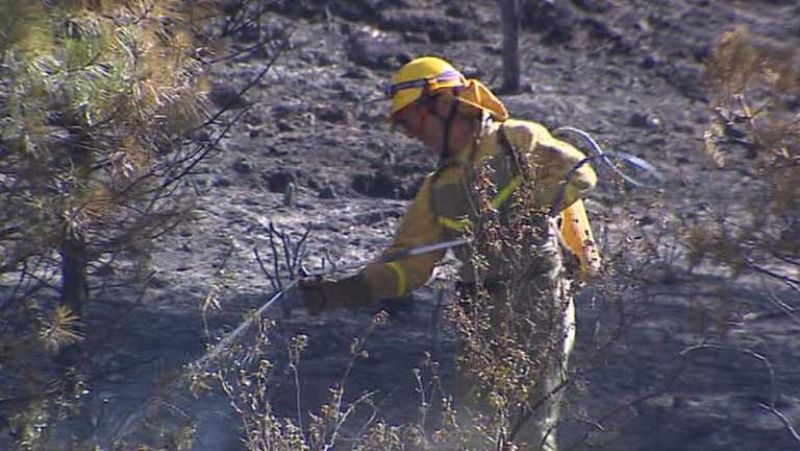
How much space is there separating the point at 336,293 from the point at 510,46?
7.17 meters

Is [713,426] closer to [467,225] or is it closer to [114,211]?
[467,225]

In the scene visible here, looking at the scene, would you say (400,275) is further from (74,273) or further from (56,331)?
(56,331)

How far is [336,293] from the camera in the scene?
5.93 meters

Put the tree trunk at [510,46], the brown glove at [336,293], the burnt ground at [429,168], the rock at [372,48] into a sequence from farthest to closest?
1. the rock at [372,48]
2. the tree trunk at [510,46]
3. the burnt ground at [429,168]
4. the brown glove at [336,293]

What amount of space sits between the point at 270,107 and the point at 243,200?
1873 mm

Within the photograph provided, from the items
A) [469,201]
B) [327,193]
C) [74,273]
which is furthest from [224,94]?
A: [469,201]

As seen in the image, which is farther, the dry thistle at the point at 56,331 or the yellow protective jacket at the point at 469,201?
the yellow protective jacket at the point at 469,201

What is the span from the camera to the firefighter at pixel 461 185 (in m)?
5.56

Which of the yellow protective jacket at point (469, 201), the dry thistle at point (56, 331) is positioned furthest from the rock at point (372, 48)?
the dry thistle at point (56, 331)

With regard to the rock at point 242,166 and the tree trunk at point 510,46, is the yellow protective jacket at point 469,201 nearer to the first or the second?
the rock at point 242,166

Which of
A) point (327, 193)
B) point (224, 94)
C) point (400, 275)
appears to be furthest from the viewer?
point (224, 94)

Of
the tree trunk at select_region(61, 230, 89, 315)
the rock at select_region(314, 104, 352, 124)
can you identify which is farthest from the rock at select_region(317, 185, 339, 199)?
the tree trunk at select_region(61, 230, 89, 315)

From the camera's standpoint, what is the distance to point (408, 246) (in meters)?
5.95

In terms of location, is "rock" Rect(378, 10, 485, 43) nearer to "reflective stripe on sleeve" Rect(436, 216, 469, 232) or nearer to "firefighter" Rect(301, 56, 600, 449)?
"firefighter" Rect(301, 56, 600, 449)
